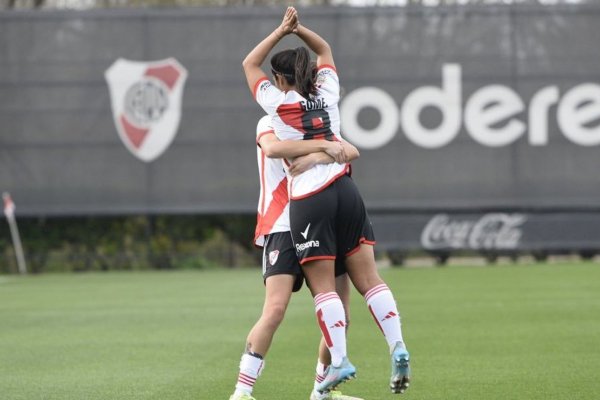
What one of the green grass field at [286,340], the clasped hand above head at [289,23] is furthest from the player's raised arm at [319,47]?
the green grass field at [286,340]

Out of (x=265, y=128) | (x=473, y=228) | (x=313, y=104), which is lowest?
(x=473, y=228)

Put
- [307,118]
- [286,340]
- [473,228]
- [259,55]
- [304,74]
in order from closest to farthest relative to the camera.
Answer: [304,74]
[307,118]
[259,55]
[286,340]
[473,228]

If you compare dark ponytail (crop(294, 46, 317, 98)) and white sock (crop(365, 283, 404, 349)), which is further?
white sock (crop(365, 283, 404, 349))

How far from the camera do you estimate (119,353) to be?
32.2ft

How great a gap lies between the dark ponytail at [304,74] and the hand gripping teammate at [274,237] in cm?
27

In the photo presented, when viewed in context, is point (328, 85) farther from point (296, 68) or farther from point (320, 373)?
point (320, 373)

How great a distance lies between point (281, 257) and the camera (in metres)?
6.67

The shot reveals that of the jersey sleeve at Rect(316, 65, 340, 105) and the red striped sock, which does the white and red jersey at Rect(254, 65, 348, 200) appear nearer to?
the jersey sleeve at Rect(316, 65, 340, 105)

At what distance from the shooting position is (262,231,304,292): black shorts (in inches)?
263

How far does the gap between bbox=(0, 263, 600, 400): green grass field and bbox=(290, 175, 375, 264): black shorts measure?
1.21m

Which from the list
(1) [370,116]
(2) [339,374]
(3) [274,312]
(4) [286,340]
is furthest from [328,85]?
(1) [370,116]

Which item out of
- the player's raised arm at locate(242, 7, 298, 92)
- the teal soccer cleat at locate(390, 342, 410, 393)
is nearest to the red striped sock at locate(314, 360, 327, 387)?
the teal soccer cleat at locate(390, 342, 410, 393)

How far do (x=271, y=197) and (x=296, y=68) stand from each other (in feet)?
2.43

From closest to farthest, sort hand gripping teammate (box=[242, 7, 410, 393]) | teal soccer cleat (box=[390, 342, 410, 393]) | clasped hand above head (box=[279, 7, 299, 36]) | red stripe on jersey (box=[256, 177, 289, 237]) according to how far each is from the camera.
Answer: teal soccer cleat (box=[390, 342, 410, 393])
hand gripping teammate (box=[242, 7, 410, 393])
clasped hand above head (box=[279, 7, 299, 36])
red stripe on jersey (box=[256, 177, 289, 237])
